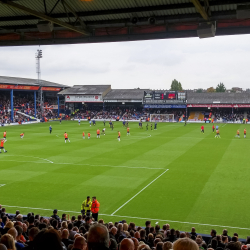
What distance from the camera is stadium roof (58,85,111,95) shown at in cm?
8819

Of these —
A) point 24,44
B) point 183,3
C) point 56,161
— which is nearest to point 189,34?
point 183,3

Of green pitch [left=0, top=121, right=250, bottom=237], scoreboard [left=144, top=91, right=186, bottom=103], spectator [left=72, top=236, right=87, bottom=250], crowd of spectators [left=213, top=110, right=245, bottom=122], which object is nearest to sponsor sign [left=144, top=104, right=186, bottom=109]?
scoreboard [left=144, top=91, right=186, bottom=103]

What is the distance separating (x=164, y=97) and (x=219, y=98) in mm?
14171

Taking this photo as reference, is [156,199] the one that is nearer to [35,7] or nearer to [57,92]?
[35,7]

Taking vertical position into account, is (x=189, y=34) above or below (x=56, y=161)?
above

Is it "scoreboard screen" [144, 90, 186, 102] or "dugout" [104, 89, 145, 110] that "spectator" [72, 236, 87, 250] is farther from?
"dugout" [104, 89, 145, 110]

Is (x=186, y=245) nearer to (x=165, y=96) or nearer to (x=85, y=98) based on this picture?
(x=165, y=96)

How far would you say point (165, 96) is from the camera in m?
81.0

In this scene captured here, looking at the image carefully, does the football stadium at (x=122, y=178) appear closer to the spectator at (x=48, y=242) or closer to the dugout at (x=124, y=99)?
the spectator at (x=48, y=242)

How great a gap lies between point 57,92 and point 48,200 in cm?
8049

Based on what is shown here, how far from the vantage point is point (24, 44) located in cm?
1455

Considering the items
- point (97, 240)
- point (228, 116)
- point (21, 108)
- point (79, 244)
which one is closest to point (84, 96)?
point (21, 108)

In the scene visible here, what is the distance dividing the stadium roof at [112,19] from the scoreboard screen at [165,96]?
67660 millimetres

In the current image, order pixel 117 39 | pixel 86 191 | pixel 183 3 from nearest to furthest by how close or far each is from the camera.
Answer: pixel 183 3
pixel 117 39
pixel 86 191
